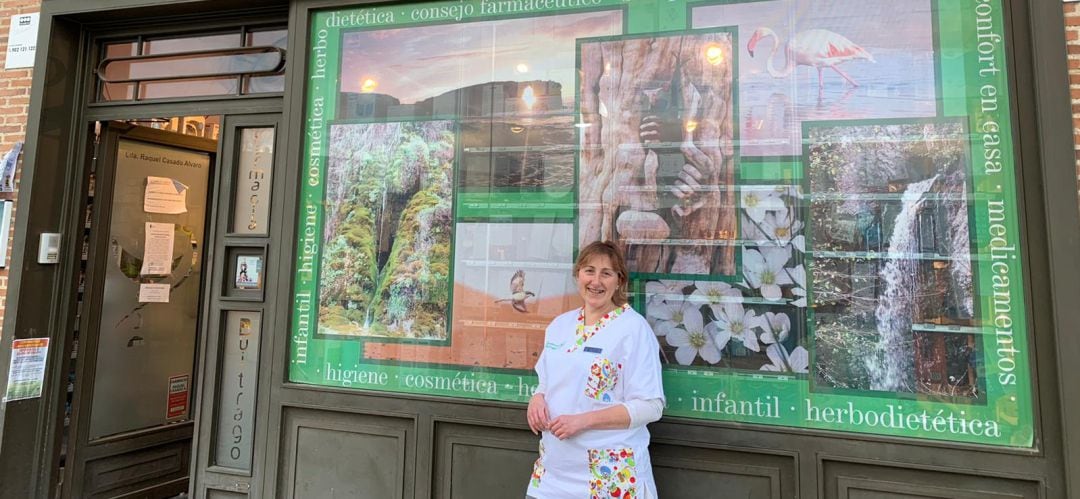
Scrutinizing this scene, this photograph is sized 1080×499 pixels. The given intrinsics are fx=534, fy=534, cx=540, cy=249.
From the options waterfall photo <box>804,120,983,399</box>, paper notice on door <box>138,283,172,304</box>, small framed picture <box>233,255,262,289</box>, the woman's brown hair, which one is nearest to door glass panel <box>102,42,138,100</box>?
paper notice on door <box>138,283,172,304</box>

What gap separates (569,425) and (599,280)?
56cm

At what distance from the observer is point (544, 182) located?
2.88 meters

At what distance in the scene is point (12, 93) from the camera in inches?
141

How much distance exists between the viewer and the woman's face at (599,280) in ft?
6.97

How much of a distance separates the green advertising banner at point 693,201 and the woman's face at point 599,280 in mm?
618

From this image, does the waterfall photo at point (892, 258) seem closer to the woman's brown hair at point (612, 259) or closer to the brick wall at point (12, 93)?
the woman's brown hair at point (612, 259)

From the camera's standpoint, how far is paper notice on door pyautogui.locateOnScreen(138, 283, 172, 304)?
4133 mm

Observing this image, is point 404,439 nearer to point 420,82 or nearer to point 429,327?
point 429,327

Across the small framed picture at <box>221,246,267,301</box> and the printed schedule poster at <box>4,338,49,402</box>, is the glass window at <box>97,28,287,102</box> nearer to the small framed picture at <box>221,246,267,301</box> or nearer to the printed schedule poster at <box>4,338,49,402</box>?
the small framed picture at <box>221,246,267,301</box>

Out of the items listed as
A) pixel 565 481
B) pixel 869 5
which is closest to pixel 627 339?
pixel 565 481

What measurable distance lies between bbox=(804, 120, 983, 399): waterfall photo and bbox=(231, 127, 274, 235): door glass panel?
3.11 meters

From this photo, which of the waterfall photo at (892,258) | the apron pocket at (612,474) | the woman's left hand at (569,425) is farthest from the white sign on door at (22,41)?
the waterfall photo at (892,258)

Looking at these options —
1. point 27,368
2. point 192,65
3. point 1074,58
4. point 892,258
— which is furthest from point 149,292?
point 1074,58

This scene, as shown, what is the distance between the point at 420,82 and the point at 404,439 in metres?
2.03
